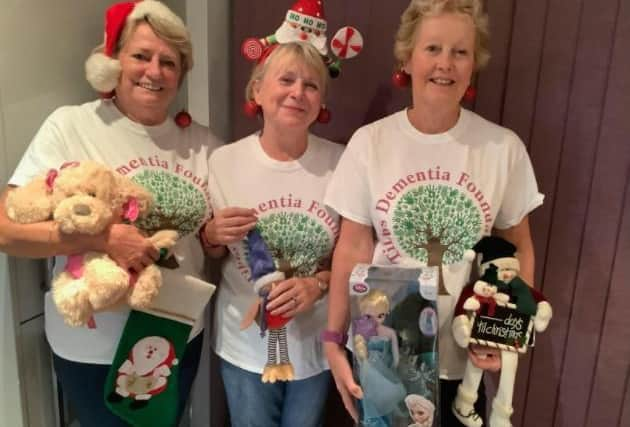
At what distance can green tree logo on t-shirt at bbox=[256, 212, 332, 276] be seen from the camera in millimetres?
1417

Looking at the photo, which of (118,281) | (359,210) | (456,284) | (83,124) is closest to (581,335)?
(456,284)

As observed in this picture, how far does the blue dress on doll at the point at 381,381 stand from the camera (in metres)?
1.22

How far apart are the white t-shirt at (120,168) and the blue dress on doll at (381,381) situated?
1.52ft

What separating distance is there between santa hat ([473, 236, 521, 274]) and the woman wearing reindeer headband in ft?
1.13

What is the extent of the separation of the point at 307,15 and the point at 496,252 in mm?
694

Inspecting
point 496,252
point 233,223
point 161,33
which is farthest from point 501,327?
point 161,33

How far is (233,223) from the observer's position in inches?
53.2

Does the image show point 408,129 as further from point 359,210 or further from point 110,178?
point 110,178

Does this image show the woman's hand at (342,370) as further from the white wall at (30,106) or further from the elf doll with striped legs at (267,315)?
the white wall at (30,106)

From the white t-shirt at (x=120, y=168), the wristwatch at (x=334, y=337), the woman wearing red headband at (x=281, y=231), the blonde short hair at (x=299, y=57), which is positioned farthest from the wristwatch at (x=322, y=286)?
the blonde short hair at (x=299, y=57)

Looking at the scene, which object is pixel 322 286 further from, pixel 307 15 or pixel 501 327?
pixel 307 15

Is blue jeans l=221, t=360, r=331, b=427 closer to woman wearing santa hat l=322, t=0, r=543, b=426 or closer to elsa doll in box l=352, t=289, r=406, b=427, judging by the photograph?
woman wearing santa hat l=322, t=0, r=543, b=426

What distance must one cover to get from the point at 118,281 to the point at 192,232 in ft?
1.00

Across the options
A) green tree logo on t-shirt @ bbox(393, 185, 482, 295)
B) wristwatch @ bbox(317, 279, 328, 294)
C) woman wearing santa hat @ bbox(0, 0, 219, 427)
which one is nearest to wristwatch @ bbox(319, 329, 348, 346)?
wristwatch @ bbox(317, 279, 328, 294)
